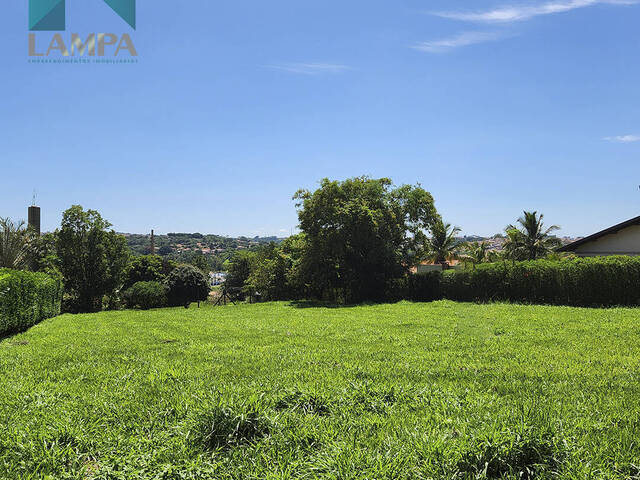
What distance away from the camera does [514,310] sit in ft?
42.4

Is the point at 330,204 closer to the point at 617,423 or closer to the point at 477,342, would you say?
the point at 477,342

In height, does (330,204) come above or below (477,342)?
above

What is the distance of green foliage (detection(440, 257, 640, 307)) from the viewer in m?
14.3

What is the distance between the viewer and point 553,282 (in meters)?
15.6

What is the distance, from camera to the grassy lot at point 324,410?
8.73 ft

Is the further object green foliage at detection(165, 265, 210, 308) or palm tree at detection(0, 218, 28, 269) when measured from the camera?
green foliage at detection(165, 265, 210, 308)

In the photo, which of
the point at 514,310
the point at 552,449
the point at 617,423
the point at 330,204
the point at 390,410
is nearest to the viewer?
the point at 552,449

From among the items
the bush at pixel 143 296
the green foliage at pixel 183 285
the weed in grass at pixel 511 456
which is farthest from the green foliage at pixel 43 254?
the weed in grass at pixel 511 456

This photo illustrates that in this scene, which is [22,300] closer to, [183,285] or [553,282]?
[553,282]

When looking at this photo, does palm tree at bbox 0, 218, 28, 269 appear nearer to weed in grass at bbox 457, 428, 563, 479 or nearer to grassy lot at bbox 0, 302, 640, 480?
grassy lot at bbox 0, 302, 640, 480

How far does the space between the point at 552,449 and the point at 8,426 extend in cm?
430

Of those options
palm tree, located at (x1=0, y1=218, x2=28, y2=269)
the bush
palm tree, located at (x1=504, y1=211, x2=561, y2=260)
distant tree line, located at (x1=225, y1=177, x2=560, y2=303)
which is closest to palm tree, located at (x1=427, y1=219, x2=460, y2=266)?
palm tree, located at (x1=504, y1=211, x2=561, y2=260)

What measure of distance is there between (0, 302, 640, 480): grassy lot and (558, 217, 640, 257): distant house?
16014 mm

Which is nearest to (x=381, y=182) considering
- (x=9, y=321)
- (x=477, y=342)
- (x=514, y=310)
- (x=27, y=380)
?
(x=514, y=310)
